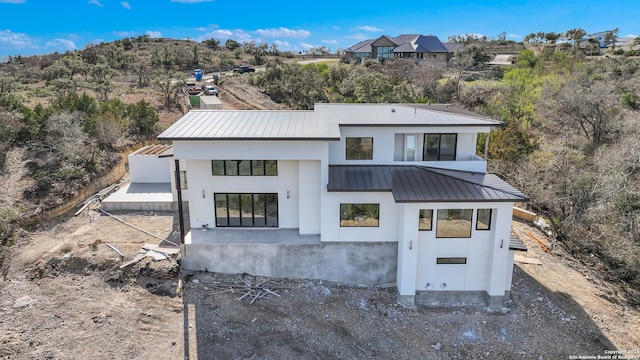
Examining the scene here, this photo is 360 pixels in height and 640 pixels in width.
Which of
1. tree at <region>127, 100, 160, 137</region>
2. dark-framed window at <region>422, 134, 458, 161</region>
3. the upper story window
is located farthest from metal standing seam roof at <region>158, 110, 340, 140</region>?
the upper story window

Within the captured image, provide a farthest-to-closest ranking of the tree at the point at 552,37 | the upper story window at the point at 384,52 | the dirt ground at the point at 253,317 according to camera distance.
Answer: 1. the tree at the point at 552,37
2. the upper story window at the point at 384,52
3. the dirt ground at the point at 253,317

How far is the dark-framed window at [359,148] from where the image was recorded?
56.9 feet

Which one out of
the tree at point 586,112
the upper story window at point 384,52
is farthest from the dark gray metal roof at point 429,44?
the tree at point 586,112

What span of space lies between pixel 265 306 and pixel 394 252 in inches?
214

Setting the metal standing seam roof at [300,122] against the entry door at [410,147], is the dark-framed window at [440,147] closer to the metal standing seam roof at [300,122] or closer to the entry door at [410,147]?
the entry door at [410,147]

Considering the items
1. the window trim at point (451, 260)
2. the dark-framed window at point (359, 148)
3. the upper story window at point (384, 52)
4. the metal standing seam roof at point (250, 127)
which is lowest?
the window trim at point (451, 260)

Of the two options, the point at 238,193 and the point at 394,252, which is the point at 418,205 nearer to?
the point at 394,252

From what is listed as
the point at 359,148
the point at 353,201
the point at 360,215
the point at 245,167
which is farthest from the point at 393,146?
the point at 245,167

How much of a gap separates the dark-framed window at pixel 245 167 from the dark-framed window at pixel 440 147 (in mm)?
6343

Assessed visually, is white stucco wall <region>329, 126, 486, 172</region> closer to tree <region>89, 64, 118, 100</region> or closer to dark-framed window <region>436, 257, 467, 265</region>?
dark-framed window <region>436, 257, 467, 265</region>

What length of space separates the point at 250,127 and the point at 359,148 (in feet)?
15.0

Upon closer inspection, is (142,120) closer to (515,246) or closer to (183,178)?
(183,178)

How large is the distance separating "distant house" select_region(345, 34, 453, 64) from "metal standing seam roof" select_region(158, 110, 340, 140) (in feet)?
176

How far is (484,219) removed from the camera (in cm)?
1536
